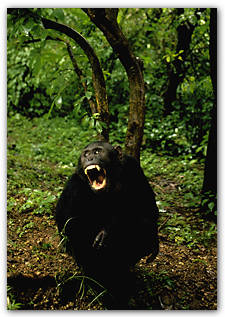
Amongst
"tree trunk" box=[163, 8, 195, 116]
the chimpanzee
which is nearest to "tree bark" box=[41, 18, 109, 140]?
the chimpanzee

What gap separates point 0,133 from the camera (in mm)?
2512

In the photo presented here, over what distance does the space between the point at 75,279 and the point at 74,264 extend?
0.67 feet

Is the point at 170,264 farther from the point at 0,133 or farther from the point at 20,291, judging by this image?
the point at 0,133

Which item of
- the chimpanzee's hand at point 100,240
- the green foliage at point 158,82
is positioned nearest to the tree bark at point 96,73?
the chimpanzee's hand at point 100,240

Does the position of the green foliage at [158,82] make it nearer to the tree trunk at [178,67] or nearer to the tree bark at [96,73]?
the tree trunk at [178,67]

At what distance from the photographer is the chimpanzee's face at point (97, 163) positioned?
209 cm

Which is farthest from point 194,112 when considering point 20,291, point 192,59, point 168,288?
point 20,291

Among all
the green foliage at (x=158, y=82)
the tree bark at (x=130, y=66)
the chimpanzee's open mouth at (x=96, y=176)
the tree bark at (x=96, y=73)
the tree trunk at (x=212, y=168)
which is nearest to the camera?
the chimpanzee's open mouth at (x=96, y=176)

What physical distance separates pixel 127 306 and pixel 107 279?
0.80ft

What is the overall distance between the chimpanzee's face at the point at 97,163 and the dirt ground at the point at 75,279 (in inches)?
28.8

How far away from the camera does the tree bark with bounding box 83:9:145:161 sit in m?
2.57

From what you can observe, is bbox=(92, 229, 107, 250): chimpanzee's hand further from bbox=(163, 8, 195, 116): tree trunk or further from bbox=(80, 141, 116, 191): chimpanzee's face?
bbox=(163, 8, 195, 116): tree trunk

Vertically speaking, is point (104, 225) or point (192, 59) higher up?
point (192, 59)

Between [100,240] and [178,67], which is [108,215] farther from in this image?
[178,67]
